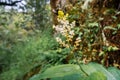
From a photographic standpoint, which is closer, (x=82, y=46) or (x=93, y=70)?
(x=93, y=70)

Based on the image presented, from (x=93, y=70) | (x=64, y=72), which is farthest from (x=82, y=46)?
(x=64, y=72)

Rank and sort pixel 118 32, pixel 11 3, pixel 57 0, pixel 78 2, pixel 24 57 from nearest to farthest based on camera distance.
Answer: pixel 118 32, pixel 78 2, pixel 57 0, pixel 24 57, pixel 11 3

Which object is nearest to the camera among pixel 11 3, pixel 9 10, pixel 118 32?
pixel 118 32

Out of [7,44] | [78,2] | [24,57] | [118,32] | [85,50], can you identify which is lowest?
[7,44]

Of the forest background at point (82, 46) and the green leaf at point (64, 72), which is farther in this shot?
the forest background at point (82, 46)

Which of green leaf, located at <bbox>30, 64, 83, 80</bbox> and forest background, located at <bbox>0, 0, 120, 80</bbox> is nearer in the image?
green leaf, located at <bbox>30, 64, 83, 80</bbox>

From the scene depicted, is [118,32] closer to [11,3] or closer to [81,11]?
[81,11]

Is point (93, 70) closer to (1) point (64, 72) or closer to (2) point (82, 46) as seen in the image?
(1) point (64, 72)

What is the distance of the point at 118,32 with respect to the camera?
98.2 inches

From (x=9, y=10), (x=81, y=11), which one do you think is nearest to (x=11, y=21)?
(x=9, y=10)

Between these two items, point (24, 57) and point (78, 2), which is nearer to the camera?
point (78, 2)

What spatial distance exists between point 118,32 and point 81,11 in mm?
522

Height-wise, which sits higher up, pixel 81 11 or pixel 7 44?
pixel 81 11

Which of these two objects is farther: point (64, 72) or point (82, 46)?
point (82, 46)
